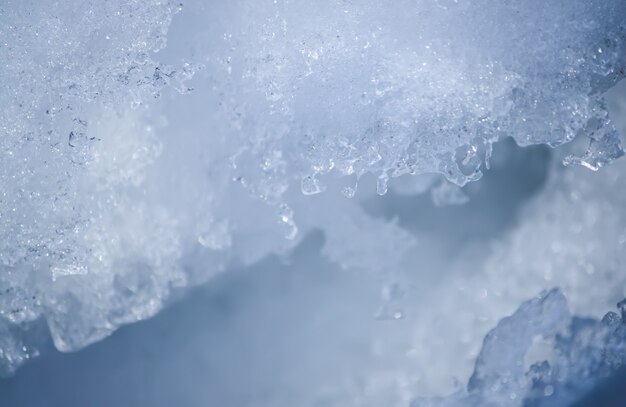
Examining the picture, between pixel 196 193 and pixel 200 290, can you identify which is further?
pixel 200 290

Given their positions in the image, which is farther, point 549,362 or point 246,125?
point 549,362

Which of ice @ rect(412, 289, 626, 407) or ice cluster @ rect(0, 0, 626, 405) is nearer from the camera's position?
ice cluster @ rect(0, 0, 626, 405)

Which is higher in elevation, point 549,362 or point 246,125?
point 246,125

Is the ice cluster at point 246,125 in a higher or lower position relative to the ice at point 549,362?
higher

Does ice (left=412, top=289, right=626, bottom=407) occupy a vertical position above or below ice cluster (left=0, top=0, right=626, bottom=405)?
below

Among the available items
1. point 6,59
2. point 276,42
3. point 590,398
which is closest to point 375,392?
point 590,398

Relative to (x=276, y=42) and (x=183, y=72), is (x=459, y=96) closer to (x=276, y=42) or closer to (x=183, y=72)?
(x=276, y=42)

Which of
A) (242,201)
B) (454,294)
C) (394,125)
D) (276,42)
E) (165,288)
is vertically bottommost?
(454,294)

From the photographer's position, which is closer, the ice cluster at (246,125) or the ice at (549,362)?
the ice cluster at (246,125)
